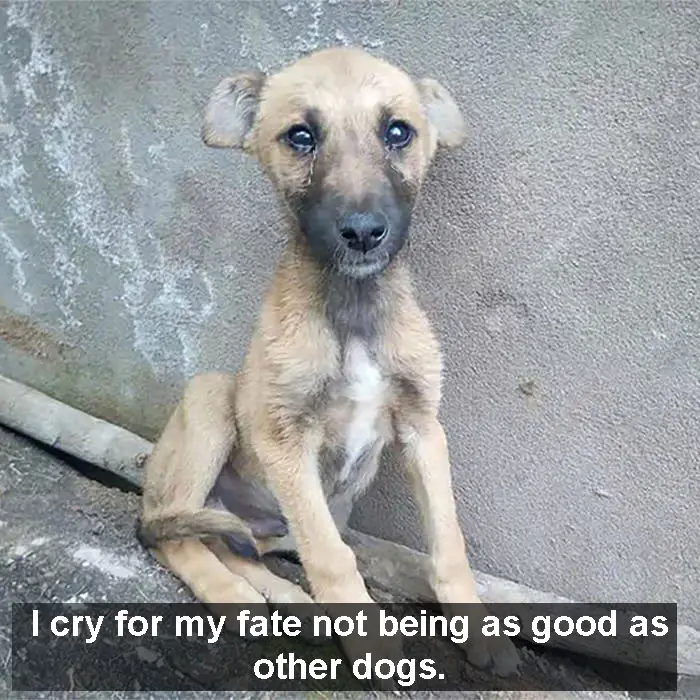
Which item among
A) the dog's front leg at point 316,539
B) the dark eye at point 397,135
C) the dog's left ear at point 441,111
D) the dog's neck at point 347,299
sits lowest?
the dog's front leg at point 316,539

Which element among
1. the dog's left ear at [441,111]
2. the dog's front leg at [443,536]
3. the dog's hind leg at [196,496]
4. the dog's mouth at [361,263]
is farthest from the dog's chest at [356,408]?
the dog's left ear at [441,111]

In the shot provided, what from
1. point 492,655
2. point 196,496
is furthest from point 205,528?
point 492,655

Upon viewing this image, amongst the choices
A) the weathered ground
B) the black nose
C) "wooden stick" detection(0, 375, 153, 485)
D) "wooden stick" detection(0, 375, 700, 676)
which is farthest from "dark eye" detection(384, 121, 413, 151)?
"wooden stick" detection(0, 375, 153, 485)

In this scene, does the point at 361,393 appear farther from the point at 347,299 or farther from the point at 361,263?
the point at 361,263

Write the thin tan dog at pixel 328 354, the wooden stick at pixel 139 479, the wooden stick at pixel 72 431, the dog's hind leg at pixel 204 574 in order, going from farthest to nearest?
1. the wooden stick at pixel 72 431
2. the wooden stick at pixel 139 479
3. the dog's hind leg at pixel 204 574
4. the thin tan dog at pixel 328 354

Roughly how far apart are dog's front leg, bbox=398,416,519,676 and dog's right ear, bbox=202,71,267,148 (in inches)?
40.2

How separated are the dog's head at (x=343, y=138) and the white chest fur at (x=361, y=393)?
0.97 ft

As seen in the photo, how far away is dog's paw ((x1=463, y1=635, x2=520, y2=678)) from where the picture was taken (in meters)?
2.51

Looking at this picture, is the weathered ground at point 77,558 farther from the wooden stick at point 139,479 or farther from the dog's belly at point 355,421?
the dog's belly at point 355,421

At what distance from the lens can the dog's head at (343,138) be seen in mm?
2107

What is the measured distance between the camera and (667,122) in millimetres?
2336

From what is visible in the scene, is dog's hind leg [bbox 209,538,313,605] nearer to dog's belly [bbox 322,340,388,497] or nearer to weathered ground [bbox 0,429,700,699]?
weathered ground [bbox 0,429,700,699]

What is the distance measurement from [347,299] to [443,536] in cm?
77

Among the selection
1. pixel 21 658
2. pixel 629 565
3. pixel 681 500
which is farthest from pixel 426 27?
pixel 21 658
